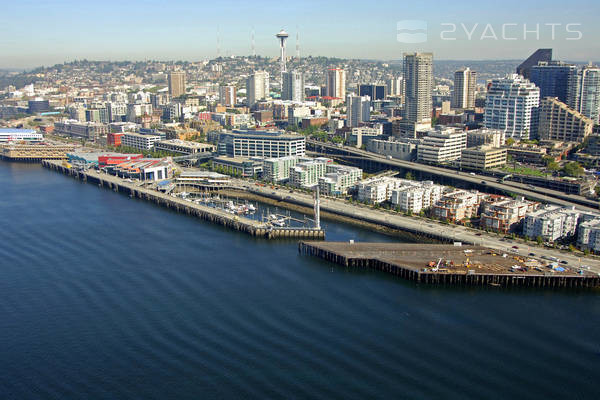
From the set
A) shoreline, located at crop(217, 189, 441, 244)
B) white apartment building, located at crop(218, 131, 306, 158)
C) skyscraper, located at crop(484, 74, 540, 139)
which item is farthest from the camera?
skyscraper, located at crop(484, 74, 540, 139)

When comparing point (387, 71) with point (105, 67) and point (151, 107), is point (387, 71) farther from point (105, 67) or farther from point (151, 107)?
point (151, 107)

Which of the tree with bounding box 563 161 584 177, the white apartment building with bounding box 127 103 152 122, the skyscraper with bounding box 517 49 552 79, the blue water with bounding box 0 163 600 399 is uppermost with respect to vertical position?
the skyscraper with bounding box 517 49 552 79

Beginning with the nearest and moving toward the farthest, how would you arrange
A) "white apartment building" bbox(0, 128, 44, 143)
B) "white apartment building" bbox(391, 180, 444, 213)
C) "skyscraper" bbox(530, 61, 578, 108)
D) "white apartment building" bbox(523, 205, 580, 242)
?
"white apartment building" bbox(523, 205, 580, 242)
"white apartment building" bbox(391, 180, 444, 213)
"skyscraper" bbox(530, 61, 578, 108)
"white apartment building" bbox(0, 128, 44, 143)

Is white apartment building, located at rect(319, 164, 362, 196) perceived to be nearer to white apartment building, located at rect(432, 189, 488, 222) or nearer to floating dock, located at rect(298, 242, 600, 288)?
white apartment building, located at rect(432, 189, 488, 222)

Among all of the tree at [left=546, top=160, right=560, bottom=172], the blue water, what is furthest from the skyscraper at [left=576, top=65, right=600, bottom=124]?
the blue water

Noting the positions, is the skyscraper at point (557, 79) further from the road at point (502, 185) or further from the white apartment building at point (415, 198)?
the white apartment building at point (415, 198)
